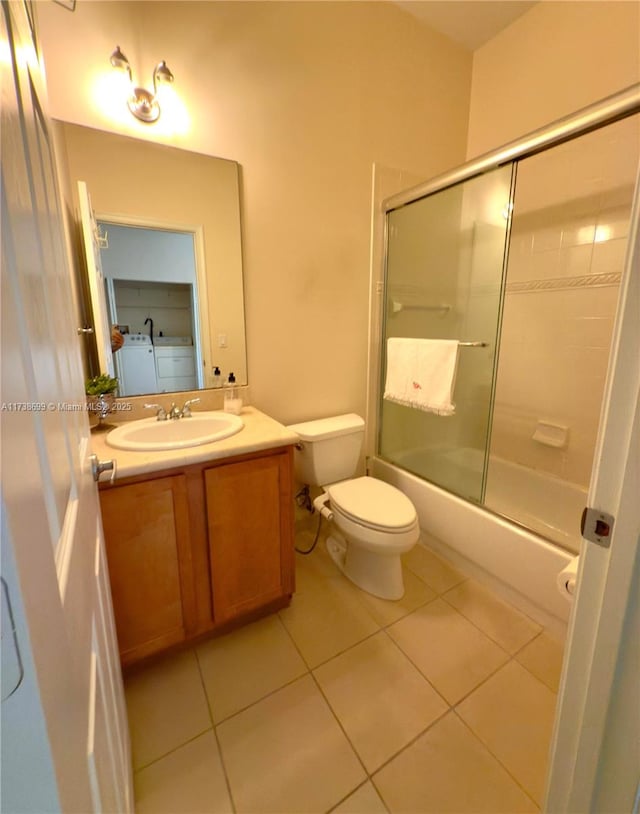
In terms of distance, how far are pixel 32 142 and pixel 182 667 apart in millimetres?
1571

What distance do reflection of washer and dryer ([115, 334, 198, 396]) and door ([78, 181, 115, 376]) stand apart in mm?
66

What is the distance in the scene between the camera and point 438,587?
1.71 m

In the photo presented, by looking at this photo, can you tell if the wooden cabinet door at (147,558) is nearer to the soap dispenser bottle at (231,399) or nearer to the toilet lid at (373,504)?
the soap dispenser bottle at (231,399)

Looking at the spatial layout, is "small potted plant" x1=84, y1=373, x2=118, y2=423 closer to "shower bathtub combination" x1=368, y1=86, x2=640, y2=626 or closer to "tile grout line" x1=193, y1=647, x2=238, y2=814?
"tile grout line" x1=193, y1=647, x2=238, y2=814

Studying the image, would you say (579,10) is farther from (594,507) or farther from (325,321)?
(594,507)

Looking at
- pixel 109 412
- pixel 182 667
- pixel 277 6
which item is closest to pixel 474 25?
pixel 277 6

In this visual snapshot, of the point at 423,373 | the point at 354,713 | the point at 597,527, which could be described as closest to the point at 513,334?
the point at 423,373

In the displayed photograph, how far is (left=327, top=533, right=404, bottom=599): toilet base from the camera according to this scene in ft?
5.37

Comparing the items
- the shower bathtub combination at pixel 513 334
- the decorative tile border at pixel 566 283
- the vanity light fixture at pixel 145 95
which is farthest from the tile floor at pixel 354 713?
the vanity light fixture at pixel 145 95

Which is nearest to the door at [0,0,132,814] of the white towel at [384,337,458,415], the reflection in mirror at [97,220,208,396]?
the reflection in mirror at [97,220,208,396]

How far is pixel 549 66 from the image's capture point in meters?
1.72

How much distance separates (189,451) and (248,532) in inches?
16.0

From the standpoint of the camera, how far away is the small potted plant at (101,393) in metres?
1.32

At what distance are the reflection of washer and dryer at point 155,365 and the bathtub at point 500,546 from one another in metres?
1.28
